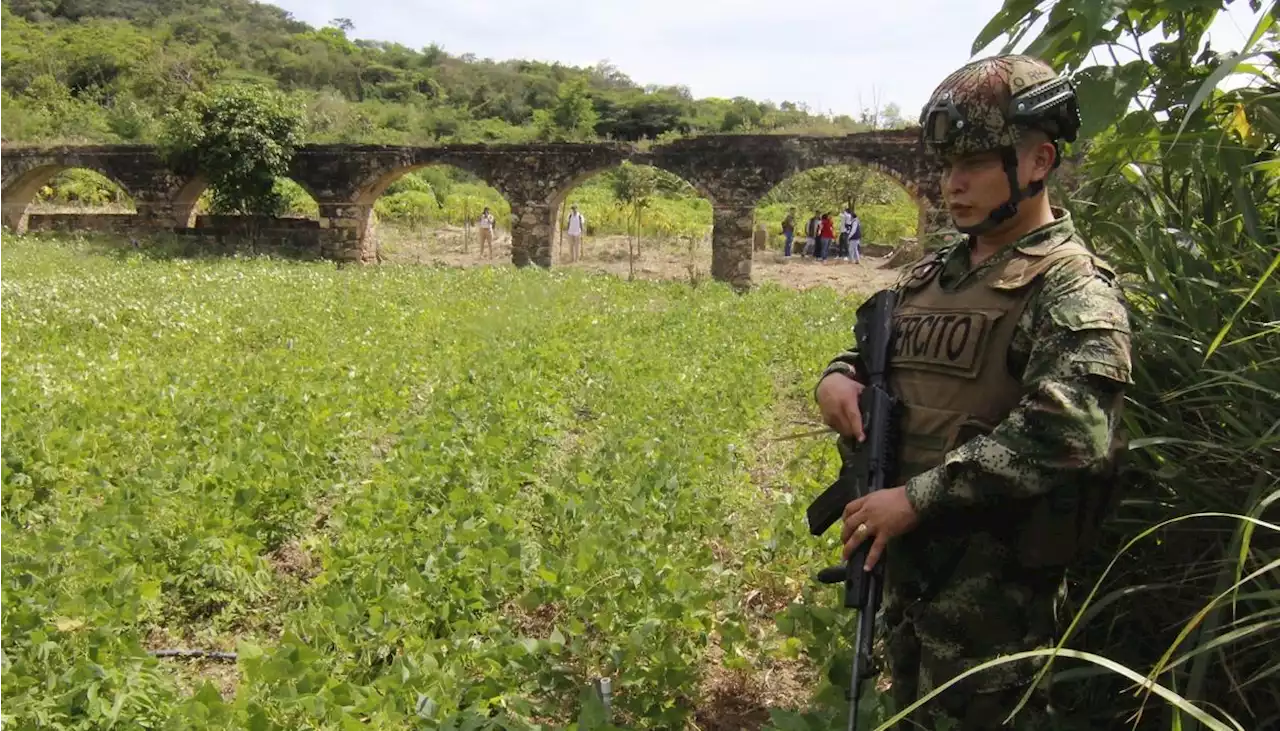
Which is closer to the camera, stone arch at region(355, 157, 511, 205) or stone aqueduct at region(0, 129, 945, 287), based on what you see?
stone aqueduct at region(0, 129, 945, 287)

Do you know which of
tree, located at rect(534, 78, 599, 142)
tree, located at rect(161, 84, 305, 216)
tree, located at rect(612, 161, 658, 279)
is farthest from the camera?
tree, located at rect(534, 78, 599, 142)

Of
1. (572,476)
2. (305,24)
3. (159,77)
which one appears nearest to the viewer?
(572,476)

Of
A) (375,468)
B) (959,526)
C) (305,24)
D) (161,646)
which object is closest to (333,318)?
(375,468)

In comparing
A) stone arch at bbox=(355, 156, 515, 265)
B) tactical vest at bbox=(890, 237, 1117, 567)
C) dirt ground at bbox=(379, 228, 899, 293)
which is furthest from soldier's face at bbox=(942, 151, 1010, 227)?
stone arch at bbox=(355, 156, 515, 265)

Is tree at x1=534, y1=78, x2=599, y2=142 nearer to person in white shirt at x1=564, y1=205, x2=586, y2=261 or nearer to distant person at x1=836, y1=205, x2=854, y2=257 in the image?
distant person at x1=836, y1=205, x2=854, y2=257

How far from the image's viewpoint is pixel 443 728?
2.12 metres

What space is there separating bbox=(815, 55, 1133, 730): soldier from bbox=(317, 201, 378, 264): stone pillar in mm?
18745

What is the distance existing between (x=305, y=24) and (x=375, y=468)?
89.9 metres

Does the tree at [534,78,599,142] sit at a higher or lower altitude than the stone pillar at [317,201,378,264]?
higher

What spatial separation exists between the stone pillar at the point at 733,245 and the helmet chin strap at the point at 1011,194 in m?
16.4

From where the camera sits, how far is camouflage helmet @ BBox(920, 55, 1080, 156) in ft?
5.30

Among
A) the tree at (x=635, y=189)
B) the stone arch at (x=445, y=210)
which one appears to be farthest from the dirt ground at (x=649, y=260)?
the tree at (x=635, y=189)

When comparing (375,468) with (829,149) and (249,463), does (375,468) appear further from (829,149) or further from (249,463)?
(829,149)

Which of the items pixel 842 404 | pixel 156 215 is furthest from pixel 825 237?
pixel 842 404
